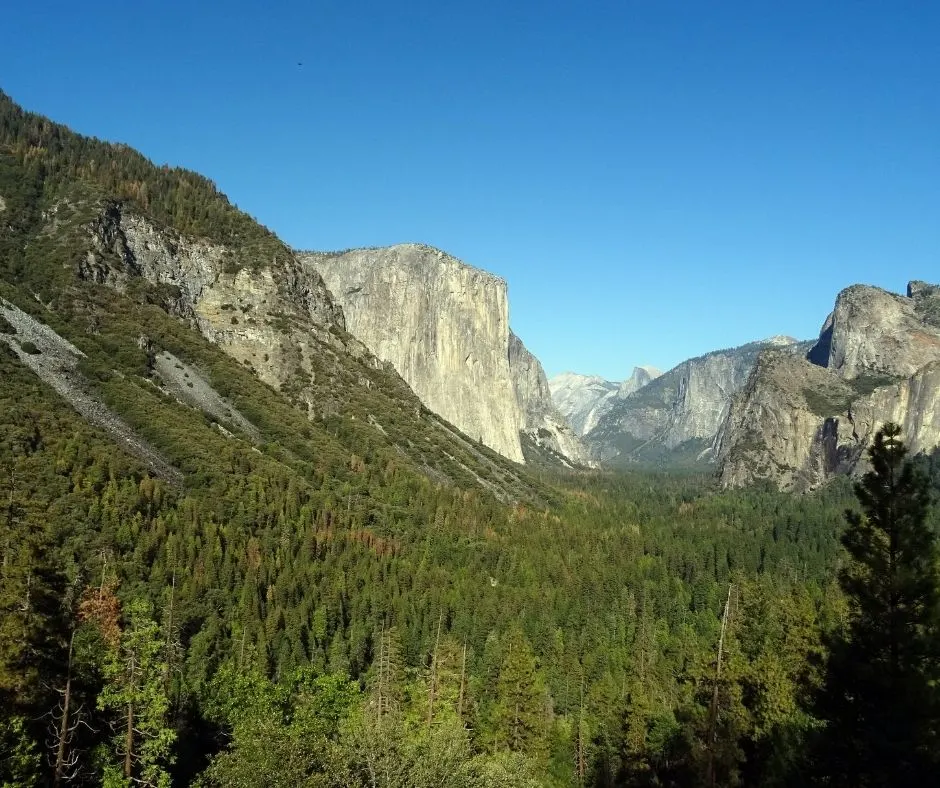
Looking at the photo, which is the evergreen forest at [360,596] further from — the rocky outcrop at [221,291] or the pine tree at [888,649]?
the rocky outcrop at [221,291]

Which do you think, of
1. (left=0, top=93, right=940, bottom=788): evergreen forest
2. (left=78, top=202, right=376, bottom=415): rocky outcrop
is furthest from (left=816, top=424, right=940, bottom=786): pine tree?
(left=78, top=202, right=376, bottom=415): rocky outcrop

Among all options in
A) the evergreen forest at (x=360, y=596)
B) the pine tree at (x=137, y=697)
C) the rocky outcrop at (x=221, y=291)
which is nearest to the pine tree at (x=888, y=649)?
the evergreen forest at (x=360, y=596)

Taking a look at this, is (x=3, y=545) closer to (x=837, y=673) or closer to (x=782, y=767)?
(x=837, y=673)

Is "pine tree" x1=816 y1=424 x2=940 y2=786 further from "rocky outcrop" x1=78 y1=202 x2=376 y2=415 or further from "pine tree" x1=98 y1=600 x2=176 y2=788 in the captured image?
"rocky outcrop" x1=78 y1=202 x2=376 y2=415

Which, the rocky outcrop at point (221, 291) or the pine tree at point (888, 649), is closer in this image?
the pine tree at point (888, 649)

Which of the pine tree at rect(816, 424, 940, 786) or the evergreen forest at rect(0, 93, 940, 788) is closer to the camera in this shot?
the pine tree at rect(816, 424, 940, 786)

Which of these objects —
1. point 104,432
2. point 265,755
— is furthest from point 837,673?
point 104,432

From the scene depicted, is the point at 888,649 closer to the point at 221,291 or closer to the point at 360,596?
the point at 360,596

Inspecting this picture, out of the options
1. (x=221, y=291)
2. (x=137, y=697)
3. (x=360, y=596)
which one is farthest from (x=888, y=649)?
(x=221, y=291)
